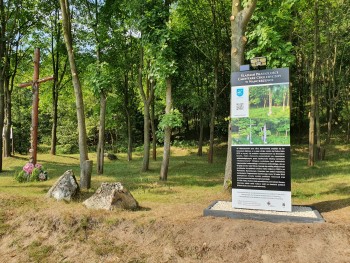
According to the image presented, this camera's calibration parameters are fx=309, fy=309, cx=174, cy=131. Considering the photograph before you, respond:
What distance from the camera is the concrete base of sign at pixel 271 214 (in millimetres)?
6513

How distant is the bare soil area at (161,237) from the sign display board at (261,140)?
36.1 inches

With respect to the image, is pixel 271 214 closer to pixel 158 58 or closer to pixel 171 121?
pixel 171 121

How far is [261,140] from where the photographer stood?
7355mm

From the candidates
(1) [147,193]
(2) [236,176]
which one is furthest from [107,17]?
(2) [236,176]

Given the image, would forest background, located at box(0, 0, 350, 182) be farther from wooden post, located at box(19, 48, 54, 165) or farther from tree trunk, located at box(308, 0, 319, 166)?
wooden post, located at box(19, 48, 54, 165)

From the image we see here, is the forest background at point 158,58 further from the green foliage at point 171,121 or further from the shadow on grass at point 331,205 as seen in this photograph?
the shadow on grass at point 331,205

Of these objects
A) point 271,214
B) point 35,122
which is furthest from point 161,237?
point 35,122

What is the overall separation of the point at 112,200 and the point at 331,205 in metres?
5.82

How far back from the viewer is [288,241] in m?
5.75

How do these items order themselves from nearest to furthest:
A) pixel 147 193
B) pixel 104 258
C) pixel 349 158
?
pixel 104 258, pixel 147 193, pixel 349 158

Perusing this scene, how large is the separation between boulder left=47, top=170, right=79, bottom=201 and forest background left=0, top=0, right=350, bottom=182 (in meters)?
4.44

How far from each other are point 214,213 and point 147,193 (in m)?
3.74

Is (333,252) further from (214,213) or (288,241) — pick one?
(214,213)

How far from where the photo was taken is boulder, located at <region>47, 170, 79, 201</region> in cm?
893
